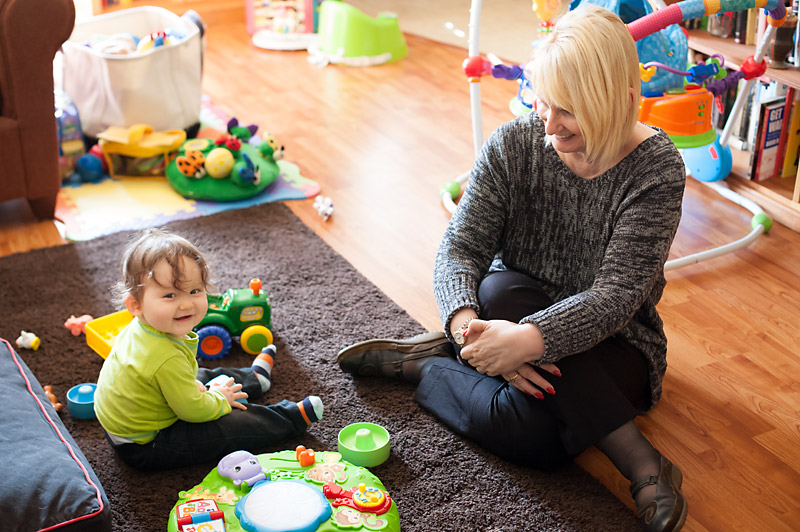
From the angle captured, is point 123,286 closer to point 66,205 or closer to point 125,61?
point 66,205

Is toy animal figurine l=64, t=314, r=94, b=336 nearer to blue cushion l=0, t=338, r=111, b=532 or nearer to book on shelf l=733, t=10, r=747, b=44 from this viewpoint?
blue cushion l=0, t=338, r=111, b=532

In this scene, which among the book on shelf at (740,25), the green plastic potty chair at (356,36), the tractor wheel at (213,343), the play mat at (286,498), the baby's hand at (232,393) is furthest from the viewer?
the green plastic potty chair at (356,36)

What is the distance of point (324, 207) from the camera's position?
258cm

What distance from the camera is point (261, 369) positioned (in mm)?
1796

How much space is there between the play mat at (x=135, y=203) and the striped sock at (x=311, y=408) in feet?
3.53

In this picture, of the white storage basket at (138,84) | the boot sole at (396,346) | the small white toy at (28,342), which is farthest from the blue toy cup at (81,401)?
the white storage basket at (138,84)

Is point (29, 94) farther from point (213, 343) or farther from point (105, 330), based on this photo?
point (213, 343)

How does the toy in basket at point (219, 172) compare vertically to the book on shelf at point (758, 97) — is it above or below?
below

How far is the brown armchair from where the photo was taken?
2227 millimetres

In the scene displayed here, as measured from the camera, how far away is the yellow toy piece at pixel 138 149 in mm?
2768

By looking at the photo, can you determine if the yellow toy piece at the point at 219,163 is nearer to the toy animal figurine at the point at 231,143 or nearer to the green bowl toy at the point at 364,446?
the toy animal figurine at the point at 231,143

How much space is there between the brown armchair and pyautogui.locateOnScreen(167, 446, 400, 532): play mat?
4.29ft

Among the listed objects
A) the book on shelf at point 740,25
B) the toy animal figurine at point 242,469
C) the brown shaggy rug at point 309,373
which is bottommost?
the brown shaggy rug at point 309,373

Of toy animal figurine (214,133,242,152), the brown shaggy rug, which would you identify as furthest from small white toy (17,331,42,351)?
A: toy animal figurine (214,133,242,152)
